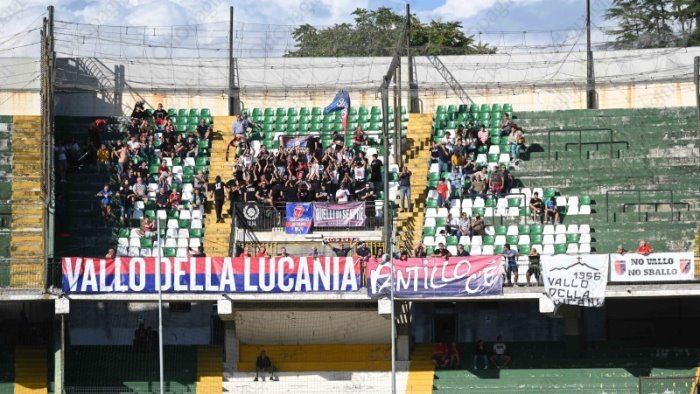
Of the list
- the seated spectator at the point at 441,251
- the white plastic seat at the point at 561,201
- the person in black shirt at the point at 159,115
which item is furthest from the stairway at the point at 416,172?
the person in black shirt at the point at 159,115

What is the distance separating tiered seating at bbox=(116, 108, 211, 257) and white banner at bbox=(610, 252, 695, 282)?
38.6 ft

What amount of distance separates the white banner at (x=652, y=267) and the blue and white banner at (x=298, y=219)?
30.0ft

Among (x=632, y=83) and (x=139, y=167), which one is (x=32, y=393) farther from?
(x=632, y=83)

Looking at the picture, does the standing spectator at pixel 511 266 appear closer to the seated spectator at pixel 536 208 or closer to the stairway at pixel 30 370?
the seated spectator at pixel 536 208

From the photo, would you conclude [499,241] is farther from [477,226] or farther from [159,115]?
[159,115]

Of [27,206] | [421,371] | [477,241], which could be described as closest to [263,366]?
[421,371]

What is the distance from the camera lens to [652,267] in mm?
37406

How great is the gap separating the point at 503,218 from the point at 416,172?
396cm

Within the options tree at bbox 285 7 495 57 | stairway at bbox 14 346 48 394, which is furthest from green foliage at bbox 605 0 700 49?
stairway at bbox 14 346 48 394

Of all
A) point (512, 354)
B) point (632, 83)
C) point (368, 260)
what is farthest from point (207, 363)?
point (632, 83)

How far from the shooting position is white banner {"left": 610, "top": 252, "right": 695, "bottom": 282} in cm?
3734

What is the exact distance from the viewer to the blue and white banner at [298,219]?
4194 cm

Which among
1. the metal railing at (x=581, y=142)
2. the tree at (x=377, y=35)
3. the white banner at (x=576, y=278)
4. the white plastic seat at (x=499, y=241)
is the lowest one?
the white banner at (x=576, y=278)

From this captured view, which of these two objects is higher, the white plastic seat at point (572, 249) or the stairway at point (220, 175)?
the stairway at point (220, 175)
